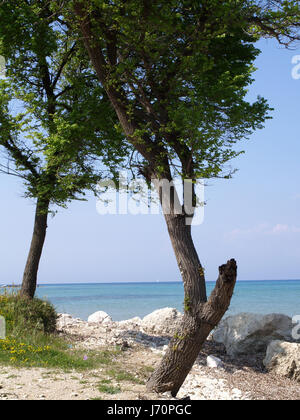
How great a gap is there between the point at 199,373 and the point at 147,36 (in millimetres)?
7322

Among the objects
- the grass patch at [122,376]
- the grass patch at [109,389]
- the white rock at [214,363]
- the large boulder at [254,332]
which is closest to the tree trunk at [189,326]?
the grass patch at [109,389]

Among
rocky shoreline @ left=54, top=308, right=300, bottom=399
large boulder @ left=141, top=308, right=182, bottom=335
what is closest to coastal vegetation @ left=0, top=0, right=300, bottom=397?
rocky shoreline @ left=54, top=308, right=300, bottom=399

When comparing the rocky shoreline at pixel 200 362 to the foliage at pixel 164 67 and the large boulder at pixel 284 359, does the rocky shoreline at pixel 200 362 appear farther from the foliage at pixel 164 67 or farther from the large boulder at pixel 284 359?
the foliage at pixel 164 67

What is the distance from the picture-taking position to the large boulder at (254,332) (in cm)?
1133

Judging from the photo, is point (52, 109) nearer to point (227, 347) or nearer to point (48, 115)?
point (48, 115)

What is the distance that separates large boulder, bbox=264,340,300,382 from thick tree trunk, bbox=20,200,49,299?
23.9 ft

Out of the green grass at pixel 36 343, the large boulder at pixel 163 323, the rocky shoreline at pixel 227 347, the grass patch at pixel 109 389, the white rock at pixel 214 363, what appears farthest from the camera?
the large boulder at pixel 163 323

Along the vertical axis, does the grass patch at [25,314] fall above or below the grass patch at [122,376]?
above

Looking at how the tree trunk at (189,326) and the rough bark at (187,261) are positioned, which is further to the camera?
the rough bark at (187,261)

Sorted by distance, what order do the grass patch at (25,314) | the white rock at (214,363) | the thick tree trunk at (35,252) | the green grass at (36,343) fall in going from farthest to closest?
the thick tree trunk at (35,252) < the grass patch at (25,314) < the white rock at (214,363) < the green grass at (36,343)

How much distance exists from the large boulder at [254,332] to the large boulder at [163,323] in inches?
88.6

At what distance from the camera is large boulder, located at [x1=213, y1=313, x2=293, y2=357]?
37.2ft

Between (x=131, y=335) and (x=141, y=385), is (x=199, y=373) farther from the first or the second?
(x=131, y=335)

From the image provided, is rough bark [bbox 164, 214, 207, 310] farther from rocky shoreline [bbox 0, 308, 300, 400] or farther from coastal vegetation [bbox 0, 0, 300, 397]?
rocky shoreline [bbox 0, 308, 300, 400]
